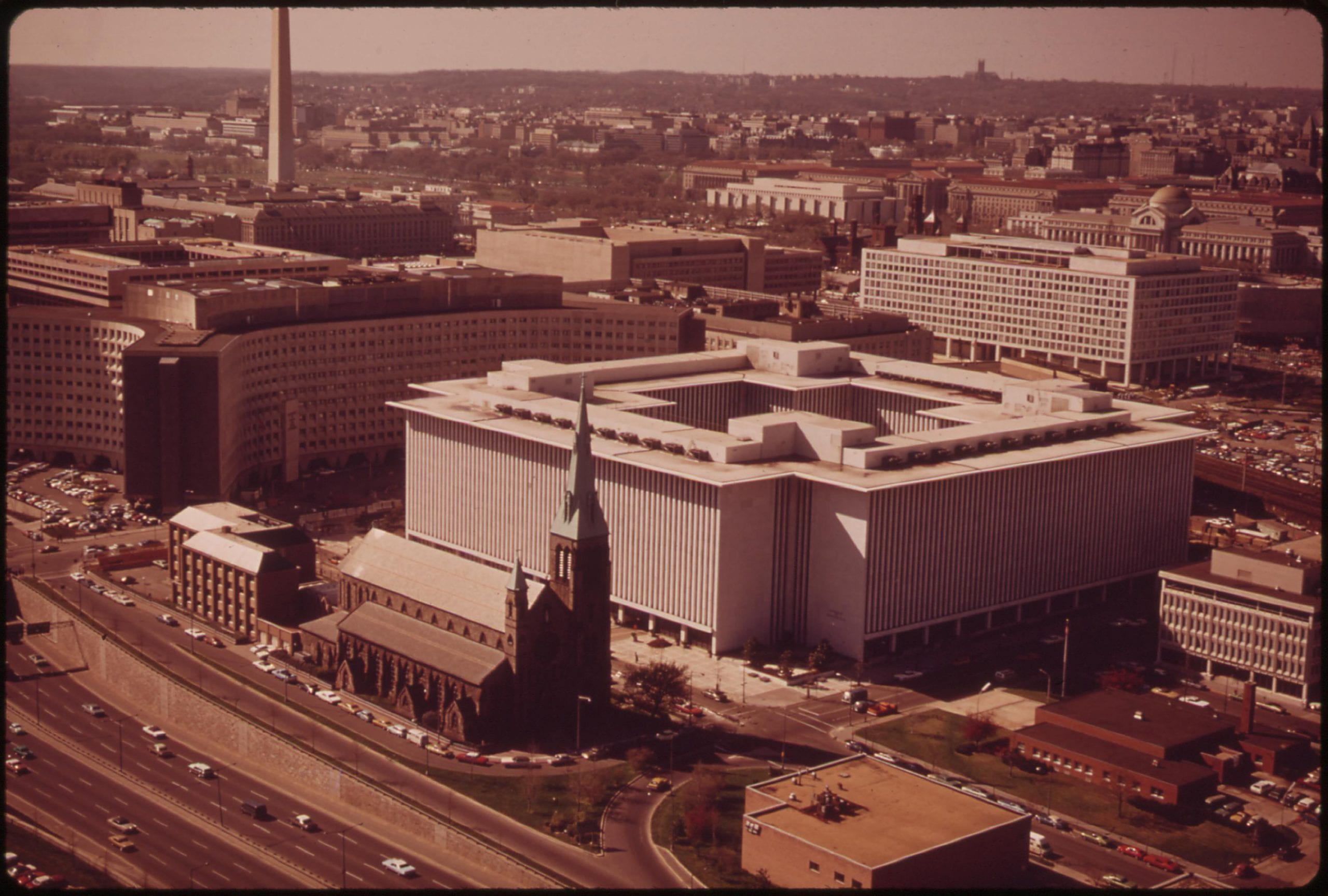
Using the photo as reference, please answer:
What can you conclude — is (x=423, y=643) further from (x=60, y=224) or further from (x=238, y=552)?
(x=60, y=224)

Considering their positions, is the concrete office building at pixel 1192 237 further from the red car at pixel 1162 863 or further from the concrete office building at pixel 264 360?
the red car at pixel 1162 863

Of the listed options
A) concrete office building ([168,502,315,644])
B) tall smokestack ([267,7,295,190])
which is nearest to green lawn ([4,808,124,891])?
concrete office building ([168,502,315,644])

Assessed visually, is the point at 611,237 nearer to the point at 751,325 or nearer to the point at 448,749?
the point at 751,325

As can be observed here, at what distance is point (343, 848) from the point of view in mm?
43875

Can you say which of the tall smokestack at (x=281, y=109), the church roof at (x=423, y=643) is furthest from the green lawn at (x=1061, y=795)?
the tall smokestack at (x=281, y=109)

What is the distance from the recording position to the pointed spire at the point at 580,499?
165ft

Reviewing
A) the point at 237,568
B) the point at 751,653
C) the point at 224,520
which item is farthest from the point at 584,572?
the point at 224,520

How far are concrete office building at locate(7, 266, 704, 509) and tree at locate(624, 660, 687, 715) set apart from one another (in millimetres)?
28376

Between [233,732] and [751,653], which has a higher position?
[751,653]

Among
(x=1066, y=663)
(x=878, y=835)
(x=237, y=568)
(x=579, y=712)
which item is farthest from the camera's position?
(x=237, y=568)

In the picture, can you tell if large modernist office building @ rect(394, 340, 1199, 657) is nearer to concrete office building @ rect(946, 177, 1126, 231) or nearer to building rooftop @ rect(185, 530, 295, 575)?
building rooftop @ rect(185, 530, 295, 575)

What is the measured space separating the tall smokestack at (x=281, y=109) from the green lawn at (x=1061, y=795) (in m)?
114

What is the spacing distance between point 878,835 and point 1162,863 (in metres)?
8.11

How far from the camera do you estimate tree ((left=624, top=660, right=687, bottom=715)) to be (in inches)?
2029
